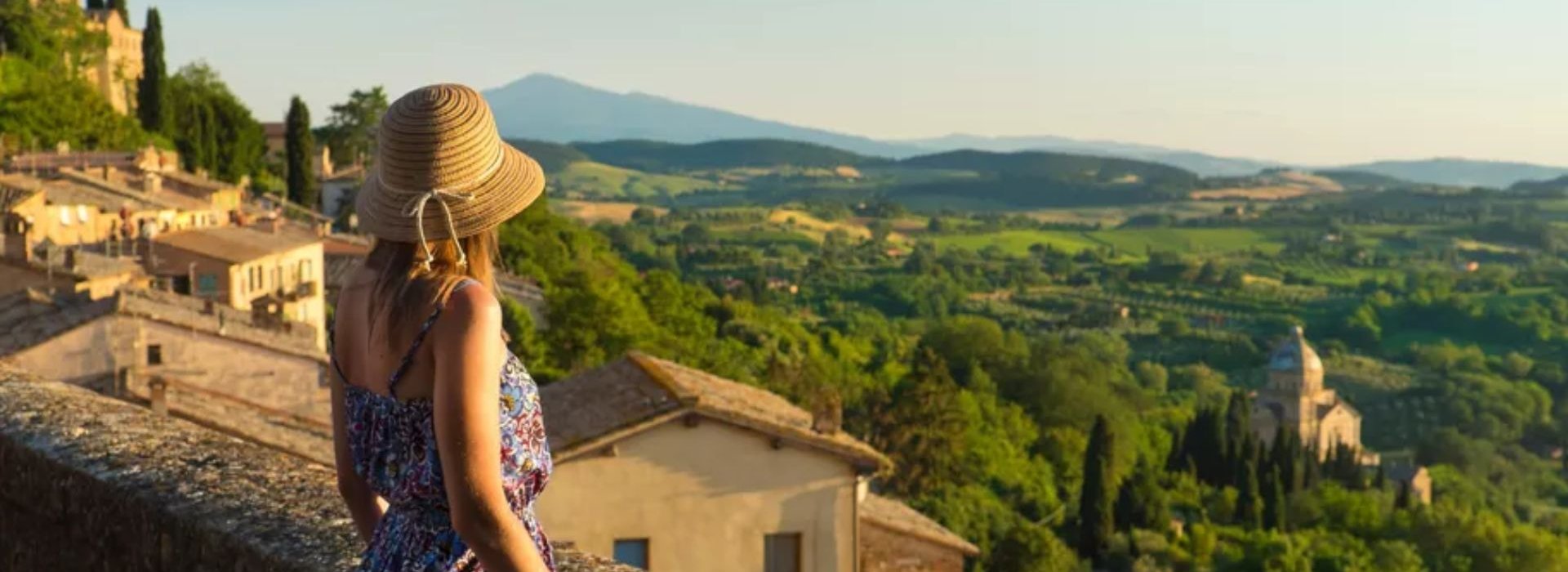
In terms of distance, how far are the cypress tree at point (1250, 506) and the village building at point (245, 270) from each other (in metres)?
32.1

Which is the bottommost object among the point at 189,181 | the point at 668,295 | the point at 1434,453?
the point at 1434,453

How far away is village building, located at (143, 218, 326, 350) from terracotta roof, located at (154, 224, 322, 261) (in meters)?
0.02

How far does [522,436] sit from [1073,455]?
6404cm

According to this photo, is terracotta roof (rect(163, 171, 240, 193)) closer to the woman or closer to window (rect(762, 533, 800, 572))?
window (rect(762, 533, 800, 572))

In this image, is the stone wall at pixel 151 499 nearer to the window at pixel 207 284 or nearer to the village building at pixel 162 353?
the village building at pixel 162 353

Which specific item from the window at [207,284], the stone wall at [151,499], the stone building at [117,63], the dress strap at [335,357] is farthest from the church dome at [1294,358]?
the dress strap at [335,357]

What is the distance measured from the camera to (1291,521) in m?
59.2

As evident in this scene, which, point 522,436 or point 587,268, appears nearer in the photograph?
point 522,436

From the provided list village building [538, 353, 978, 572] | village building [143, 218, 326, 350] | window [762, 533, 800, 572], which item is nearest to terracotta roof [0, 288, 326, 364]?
village building [143, 218, 326, 350]

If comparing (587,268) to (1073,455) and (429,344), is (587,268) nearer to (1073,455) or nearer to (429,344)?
(1073,455)

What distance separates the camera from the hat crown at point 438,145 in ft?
9.10

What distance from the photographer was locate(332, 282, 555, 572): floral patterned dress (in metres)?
2.71

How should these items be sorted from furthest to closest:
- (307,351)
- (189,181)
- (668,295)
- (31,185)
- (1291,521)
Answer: (1291,521)
(668,295)
(189,181)
(31,185)
(307,351)

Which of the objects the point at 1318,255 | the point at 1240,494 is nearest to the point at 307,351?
the point at 1240,494
